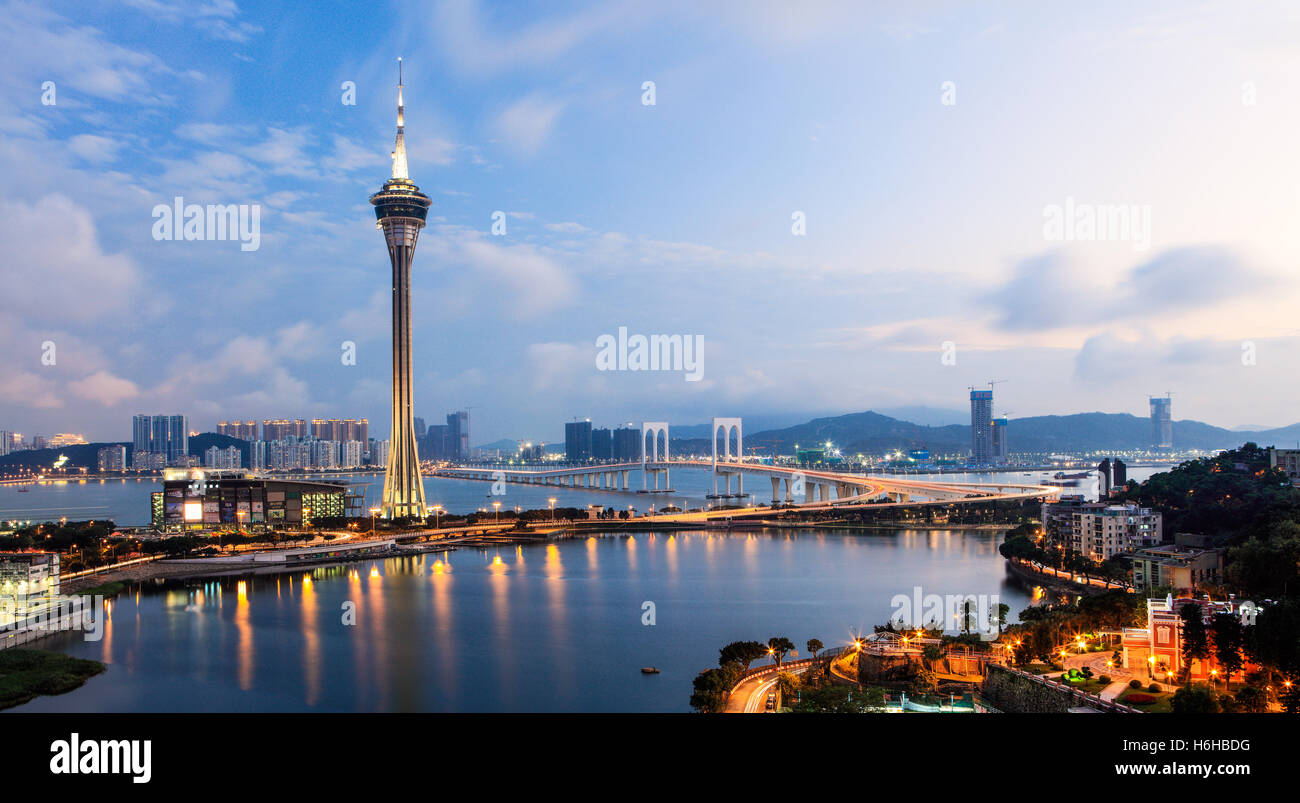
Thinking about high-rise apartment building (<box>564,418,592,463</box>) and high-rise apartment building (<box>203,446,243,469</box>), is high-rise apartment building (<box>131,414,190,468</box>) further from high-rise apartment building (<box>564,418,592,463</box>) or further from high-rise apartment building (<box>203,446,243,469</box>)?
high-rise apartment building (<box>564,418,592,463</box>)

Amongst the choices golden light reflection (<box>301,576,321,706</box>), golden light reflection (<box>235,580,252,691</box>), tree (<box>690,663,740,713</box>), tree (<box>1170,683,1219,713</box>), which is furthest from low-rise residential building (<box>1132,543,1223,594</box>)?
golden light reflection (<box>235,580,252,691</box>)

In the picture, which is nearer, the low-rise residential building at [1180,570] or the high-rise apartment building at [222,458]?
the low-rise residential building at [1180,570]

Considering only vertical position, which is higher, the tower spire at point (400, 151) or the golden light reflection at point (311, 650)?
the tower spire at point (400, 151)

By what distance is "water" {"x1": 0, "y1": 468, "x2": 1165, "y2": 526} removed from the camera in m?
22.0

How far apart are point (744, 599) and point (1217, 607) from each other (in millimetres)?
4958

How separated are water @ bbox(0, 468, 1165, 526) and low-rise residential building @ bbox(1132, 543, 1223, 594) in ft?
37.6

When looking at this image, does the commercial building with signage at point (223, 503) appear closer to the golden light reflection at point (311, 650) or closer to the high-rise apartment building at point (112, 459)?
the golden light reflection at point (311, 650)

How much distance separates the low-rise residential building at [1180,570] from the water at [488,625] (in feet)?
4.20

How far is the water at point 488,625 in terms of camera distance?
19.5 ft

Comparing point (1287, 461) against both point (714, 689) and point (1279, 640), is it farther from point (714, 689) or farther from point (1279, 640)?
point (714, 689)

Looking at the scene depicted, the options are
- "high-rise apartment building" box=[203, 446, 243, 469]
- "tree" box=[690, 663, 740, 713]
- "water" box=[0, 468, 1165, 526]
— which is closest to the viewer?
"tree" box=[690, 663, 740, 713]

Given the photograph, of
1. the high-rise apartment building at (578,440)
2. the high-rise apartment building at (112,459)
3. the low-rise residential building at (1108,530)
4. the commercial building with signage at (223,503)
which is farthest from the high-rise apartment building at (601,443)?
the low-rise residential building at (1108,530)

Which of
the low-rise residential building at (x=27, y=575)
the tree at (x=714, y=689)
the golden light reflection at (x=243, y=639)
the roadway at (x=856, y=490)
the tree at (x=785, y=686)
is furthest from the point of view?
the roadway at (x=856, y=490)

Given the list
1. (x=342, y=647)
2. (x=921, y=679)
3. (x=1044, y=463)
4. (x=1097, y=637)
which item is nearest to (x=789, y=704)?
(x=921, y=679)
